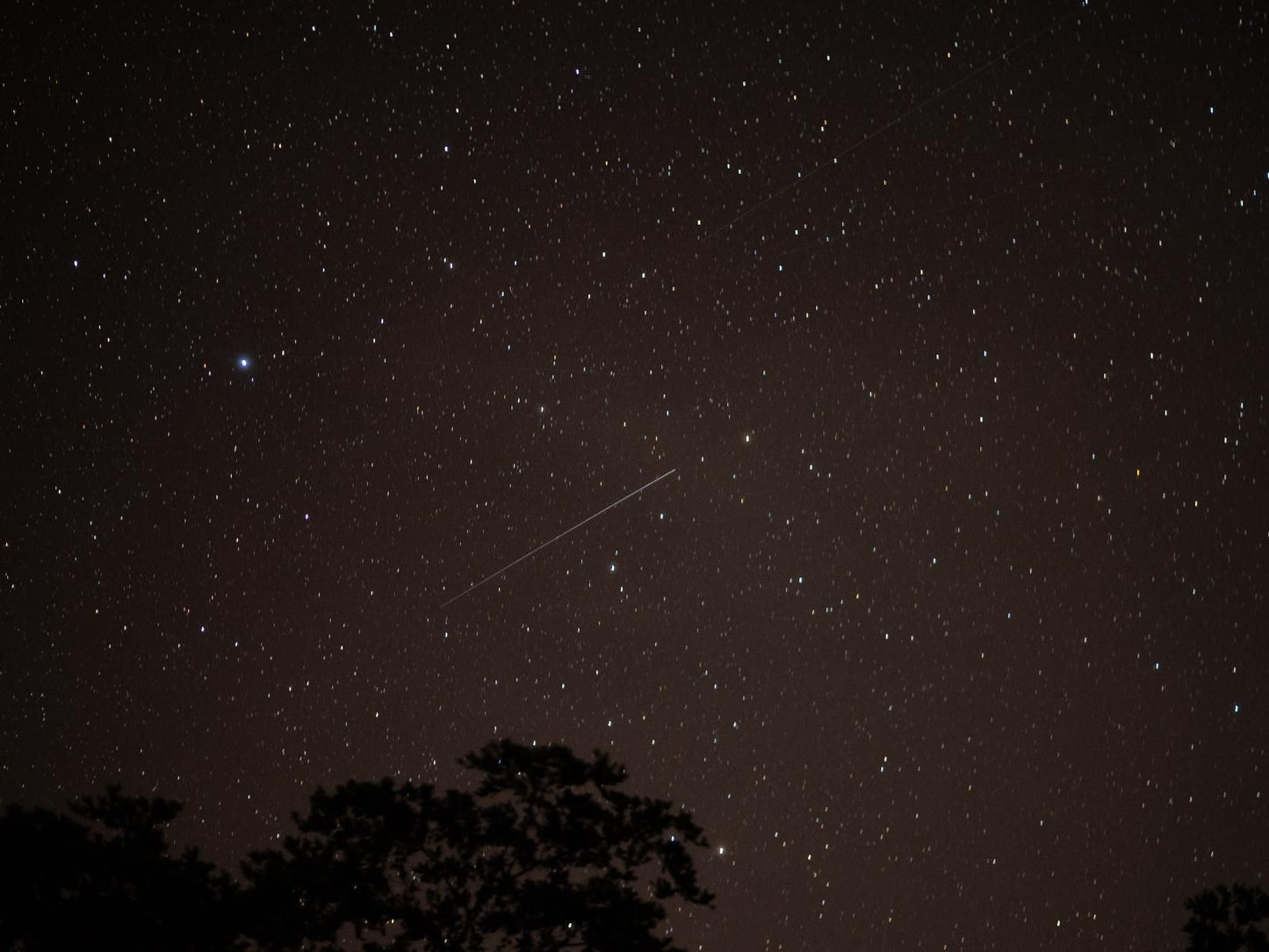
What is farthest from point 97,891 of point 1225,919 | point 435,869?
point 1225,919

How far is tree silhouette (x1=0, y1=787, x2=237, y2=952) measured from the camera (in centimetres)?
536

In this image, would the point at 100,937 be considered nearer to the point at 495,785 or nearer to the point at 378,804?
the point at 378,804

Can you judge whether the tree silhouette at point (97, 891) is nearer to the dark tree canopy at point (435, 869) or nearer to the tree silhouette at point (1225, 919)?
the dark tree canopy at point (435, 869)

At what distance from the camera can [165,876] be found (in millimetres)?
5875

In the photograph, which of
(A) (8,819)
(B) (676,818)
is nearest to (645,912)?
(B) (676,818)

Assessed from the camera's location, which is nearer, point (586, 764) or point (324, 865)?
point (324, 865)

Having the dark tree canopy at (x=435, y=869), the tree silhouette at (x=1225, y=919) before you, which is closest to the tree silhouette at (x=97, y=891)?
the dark tree canopy at (x=435, y=869)

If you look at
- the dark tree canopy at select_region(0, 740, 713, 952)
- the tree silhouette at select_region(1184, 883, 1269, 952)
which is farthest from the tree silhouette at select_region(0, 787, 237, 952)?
the tree silhouette at select_region(1184, 883, 1269, 952)

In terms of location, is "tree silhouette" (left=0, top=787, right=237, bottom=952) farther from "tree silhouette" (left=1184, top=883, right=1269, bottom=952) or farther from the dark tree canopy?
"tree silhouette" (left=1184, top=883, right=1269, bottom=952)

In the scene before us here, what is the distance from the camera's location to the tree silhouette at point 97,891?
5.36 meters

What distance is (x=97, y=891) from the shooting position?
575 centimetres

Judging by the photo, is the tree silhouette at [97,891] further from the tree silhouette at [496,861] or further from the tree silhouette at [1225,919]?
the tree silhouette at [1225,919]

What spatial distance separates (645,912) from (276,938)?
2.21 metres

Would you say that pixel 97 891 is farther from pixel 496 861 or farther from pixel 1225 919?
pixel 1225 919
